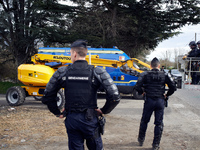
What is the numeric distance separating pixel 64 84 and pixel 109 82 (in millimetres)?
587

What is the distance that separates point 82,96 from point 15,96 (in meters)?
7.70

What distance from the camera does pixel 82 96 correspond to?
2658mm

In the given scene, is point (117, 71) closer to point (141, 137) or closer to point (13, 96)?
point (13, 96)

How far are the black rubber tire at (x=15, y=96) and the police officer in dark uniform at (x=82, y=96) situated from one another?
7.09 m

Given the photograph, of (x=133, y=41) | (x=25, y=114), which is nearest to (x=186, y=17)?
(x=133, y=41)

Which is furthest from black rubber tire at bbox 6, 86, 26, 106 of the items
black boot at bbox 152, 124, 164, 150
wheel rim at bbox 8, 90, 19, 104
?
black boot at bbox 152, 124, 164, 150

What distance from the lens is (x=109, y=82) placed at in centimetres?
267

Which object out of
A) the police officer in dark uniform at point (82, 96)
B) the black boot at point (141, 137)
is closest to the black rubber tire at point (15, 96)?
the black boot at point (141, 137)

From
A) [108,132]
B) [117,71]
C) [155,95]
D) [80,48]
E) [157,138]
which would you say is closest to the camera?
[80,48]

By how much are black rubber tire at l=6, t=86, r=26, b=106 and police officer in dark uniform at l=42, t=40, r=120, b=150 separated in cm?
709

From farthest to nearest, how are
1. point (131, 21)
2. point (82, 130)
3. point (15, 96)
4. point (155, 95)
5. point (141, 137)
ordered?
point (131, 21) → point (15, 96) → point (141, 137) → point (155, 95) → point (82, 130)

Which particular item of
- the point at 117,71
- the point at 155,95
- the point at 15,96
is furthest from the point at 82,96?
the point at 117,71

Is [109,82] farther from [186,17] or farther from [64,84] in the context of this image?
[186,17]

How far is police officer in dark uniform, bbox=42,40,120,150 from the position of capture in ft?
8.68
